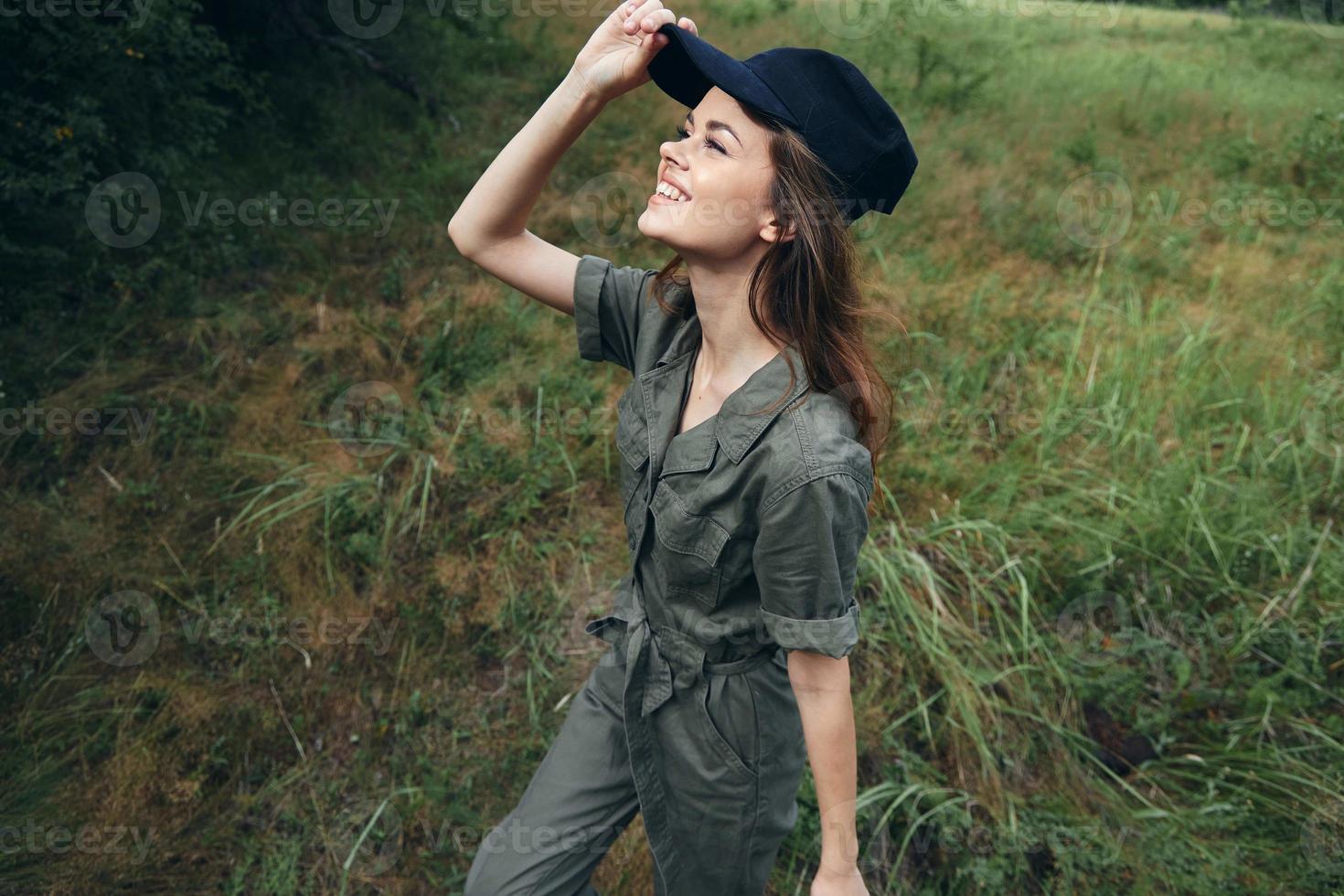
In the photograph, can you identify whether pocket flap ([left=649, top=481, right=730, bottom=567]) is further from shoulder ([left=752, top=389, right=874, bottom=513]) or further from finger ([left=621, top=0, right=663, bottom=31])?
finger ([left=621, top=0, right=663, bottom=31])

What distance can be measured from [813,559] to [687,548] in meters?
0.29

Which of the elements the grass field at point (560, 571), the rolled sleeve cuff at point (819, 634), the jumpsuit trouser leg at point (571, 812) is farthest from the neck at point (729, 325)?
the grass field at point (560, 571)

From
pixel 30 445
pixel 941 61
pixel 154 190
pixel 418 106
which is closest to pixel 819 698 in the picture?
pixel 30 445

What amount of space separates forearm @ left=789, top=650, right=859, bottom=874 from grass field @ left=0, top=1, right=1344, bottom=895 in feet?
4.16

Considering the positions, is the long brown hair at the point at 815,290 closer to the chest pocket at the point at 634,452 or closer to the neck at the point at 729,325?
the neck at the point at 729,325

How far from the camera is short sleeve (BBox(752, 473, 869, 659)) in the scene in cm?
153

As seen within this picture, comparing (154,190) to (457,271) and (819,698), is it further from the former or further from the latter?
(819,698)

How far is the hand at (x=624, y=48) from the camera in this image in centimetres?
→ 159

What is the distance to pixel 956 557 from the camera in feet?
11.2

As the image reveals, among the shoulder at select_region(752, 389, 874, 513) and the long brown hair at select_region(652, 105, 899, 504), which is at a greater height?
the long brown hair at select_region(652, 105, 899, 504)

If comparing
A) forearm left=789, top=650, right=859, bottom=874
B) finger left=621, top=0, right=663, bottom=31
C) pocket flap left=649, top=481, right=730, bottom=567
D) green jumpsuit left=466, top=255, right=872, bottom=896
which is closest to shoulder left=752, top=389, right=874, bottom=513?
green jumpsuit left=466, top=255, right=872, bottom=896

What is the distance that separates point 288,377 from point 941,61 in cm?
532

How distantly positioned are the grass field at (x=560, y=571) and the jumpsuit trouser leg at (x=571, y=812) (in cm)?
90

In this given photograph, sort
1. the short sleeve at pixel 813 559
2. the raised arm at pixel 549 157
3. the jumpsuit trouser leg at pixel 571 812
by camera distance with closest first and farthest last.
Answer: the short sleeve at pixel 813 559 → the raised arm at pixel 549 157 → the jumpsuit trouser leg at pixel 571 812
